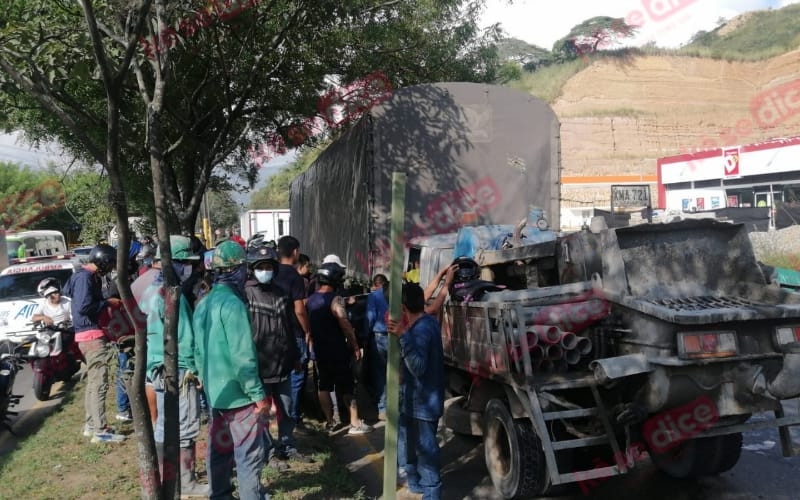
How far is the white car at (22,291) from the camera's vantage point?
10.6 meters

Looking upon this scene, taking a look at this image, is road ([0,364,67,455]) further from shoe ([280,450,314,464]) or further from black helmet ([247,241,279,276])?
black helmet ([247,241,279,276])

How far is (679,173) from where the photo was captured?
38.9m

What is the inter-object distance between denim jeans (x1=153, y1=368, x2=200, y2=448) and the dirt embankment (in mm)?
58412

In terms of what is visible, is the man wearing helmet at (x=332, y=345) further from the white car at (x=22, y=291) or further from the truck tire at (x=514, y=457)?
the white car at (x=22, y=291)

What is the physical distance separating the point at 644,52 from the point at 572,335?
3254 inches

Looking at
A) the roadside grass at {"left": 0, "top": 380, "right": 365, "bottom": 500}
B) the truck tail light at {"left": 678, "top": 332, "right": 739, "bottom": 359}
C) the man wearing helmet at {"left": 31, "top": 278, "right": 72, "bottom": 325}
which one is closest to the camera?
the truck tail light at {"left": 678, "top": 332, "right": 739, "bottom": 359}

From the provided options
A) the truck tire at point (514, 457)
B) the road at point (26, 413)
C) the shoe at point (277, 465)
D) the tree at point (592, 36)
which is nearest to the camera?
the truck tire at point (514, 457)

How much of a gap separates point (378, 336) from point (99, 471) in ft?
9.40

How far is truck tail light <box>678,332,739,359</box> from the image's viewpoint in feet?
13.5

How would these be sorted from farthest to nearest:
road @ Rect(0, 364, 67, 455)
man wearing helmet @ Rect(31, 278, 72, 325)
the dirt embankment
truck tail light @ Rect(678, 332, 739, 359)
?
the dirt embankment, man wearing helmet @ Rect(31, 278, 72, 325), road @ Rect(0, 364, 67, 455), truck tail light @ Rect(678, 332, 739, 359)

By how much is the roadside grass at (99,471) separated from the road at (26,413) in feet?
0.83

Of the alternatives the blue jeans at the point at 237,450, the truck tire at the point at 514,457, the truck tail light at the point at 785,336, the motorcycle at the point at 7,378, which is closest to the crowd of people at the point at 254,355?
the blue jeans at the point at 237,450

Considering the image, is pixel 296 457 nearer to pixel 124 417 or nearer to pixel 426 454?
pixel 426 454

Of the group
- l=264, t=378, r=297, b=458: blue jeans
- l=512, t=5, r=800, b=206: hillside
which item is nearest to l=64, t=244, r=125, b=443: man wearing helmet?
l=264, t=378, r=297, b=458: blue jeans
